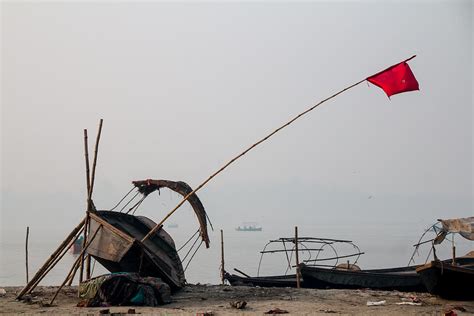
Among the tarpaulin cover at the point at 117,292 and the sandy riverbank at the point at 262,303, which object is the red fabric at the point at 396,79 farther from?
the tarpaulin cover at the point at 117,292

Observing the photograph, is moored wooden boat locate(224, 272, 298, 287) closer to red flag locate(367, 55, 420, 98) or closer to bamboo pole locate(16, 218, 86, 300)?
bamboo pole locate(16, 218, 86, 300)

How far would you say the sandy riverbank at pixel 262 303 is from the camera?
1262 centimetres

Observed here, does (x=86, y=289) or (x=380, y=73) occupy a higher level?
(x=380, y=73)

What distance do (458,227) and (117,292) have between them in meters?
10.6

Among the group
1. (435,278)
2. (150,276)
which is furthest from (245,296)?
(435,278)

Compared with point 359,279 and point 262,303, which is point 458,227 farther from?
point 262,303

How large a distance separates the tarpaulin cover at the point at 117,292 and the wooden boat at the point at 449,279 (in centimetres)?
732

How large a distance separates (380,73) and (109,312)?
9.26 m

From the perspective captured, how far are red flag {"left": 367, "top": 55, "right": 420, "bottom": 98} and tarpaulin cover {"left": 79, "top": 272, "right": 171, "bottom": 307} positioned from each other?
826 centimetres

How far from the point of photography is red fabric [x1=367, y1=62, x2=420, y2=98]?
46.6ft

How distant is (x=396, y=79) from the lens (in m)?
14.3

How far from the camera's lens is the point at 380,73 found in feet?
47.2

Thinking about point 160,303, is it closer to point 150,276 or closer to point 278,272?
point 150,276

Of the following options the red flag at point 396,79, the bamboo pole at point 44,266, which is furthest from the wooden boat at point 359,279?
the bamboo pole at point 44,266
